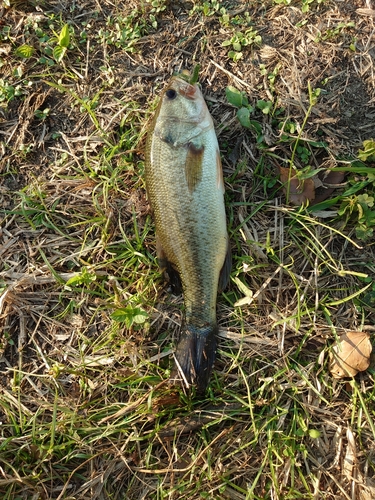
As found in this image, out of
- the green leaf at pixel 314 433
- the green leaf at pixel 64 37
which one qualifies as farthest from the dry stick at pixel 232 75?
the green leaf at pixel 314 433

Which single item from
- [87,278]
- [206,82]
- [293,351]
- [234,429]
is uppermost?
[206,82]

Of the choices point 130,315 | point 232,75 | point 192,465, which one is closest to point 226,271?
point 130,315

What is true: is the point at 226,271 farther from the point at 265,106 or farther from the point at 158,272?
the point at 265,106

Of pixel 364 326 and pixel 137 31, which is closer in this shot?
pixel 364 326

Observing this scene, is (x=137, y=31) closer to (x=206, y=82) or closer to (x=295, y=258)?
(x=206, y=82)

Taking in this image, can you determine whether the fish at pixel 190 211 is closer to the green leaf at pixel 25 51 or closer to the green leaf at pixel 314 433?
the green leaf at pixel 314 433

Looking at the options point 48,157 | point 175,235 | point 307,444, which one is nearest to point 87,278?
point 175,235
